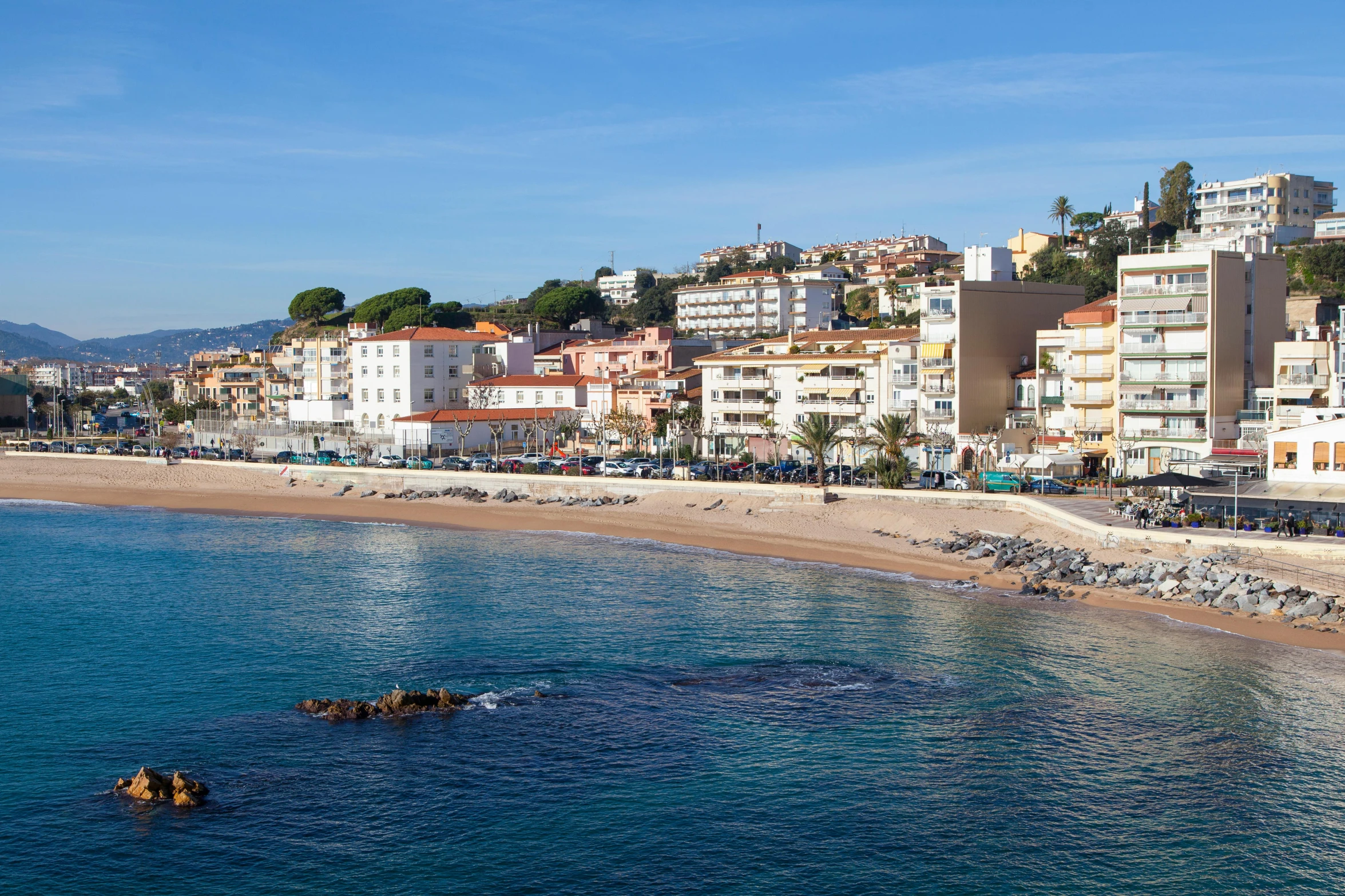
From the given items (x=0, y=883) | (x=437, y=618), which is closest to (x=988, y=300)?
(x=437, y=618)

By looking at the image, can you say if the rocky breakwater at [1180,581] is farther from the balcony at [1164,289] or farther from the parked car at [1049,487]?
the balcony at [1164,289]

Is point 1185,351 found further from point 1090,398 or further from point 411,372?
point 411,372

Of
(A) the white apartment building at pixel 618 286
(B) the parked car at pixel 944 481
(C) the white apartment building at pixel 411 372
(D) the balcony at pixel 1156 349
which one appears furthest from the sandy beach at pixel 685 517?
(A) the white apartment building at pixel 618 286

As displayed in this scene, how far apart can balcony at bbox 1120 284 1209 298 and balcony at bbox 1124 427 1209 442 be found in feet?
21.1

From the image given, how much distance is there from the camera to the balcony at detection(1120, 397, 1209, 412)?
52312 millimetres

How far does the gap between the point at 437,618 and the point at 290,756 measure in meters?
12.2

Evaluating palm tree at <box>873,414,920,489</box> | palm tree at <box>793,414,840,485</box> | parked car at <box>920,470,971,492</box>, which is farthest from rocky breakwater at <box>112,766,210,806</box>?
parked car at <box>920,470,971,492</box>

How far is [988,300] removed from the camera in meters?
62.0

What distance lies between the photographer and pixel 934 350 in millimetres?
61219

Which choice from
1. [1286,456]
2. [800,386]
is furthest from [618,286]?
[1286,456]

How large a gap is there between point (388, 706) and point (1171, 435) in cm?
4123

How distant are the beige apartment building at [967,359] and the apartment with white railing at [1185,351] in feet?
27.4

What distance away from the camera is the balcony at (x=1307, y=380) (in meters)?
51.1

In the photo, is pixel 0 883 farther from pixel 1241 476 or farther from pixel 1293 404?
pixel 1293 404
